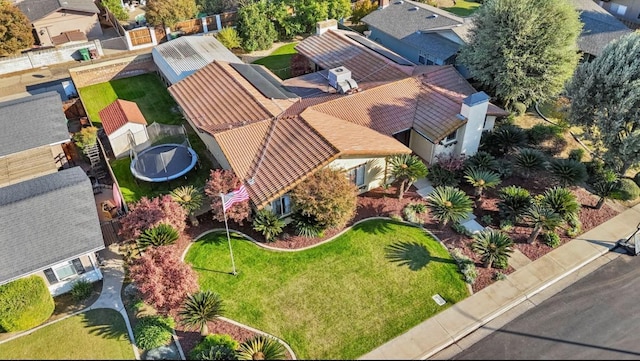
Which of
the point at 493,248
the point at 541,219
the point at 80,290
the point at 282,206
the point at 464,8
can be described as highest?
the point at 464,8

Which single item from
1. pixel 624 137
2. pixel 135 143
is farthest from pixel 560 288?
pixel 135 143

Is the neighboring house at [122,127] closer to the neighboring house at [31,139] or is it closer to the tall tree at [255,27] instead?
the neighboring house at [31,139]

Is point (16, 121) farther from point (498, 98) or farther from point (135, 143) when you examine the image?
point (498, 98)

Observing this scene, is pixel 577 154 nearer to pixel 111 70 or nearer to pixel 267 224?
pixel 267 224

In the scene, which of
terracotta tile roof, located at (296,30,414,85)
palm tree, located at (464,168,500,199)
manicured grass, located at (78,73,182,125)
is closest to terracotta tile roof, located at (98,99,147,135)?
manicured grass, located at (78,73,182,125)

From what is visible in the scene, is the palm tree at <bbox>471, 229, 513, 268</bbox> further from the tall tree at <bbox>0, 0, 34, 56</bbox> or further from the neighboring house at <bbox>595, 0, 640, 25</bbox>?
the tall tree at <bbox>0, 0, 34, 56</bbox>

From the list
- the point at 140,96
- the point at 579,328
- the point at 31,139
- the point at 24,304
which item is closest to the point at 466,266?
the point at 579,328

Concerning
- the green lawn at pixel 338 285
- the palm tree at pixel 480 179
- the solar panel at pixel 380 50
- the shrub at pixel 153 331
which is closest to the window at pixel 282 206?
the green lawn at pixel 338 285
